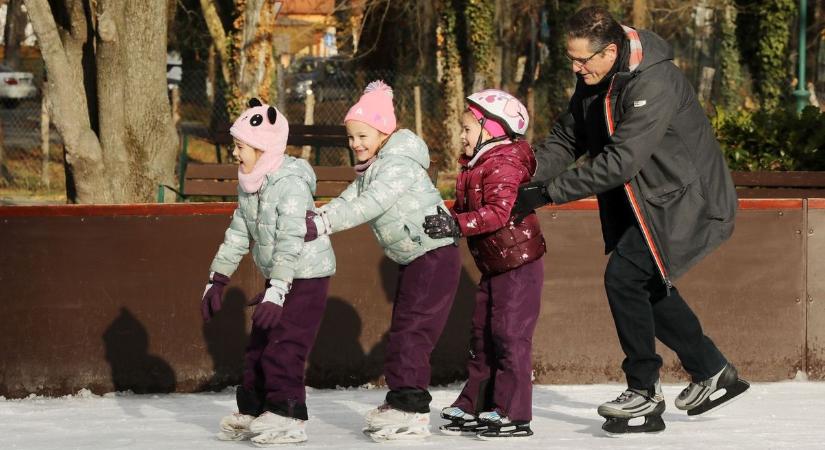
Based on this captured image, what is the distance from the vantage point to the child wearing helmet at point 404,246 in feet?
18.3

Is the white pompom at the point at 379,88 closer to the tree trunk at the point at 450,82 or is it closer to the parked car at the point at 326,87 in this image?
the parked car at the point at 326,87

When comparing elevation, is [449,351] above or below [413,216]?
below

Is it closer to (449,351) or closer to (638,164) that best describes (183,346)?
(449,351)

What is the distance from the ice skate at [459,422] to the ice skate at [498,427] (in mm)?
76

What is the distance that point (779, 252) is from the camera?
740 centimetres

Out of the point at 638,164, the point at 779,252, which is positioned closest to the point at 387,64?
the point at 779,252

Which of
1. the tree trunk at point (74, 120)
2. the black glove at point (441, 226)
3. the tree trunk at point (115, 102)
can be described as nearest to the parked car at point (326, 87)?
the tree trunk at point (115, 102)

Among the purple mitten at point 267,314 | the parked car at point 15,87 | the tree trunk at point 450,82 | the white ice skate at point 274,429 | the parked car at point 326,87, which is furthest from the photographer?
the parked car at point 15,87

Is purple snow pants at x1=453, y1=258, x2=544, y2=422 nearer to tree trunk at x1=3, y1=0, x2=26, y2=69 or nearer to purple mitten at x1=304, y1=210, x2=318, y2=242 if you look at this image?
purple mitten at x1=304, y1=210, x2=318, y2=242

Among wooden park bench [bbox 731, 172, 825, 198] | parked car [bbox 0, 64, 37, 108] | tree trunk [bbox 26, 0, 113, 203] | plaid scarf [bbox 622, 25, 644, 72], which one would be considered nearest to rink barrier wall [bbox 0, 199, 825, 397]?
wooden park bench [bbox 731, 172, 825, 198]

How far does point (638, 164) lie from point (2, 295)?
10.5 ft

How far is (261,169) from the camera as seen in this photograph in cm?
552

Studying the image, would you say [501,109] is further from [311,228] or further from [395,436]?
[395,436]

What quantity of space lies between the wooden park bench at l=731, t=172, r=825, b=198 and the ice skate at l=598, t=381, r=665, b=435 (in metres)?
3.48
